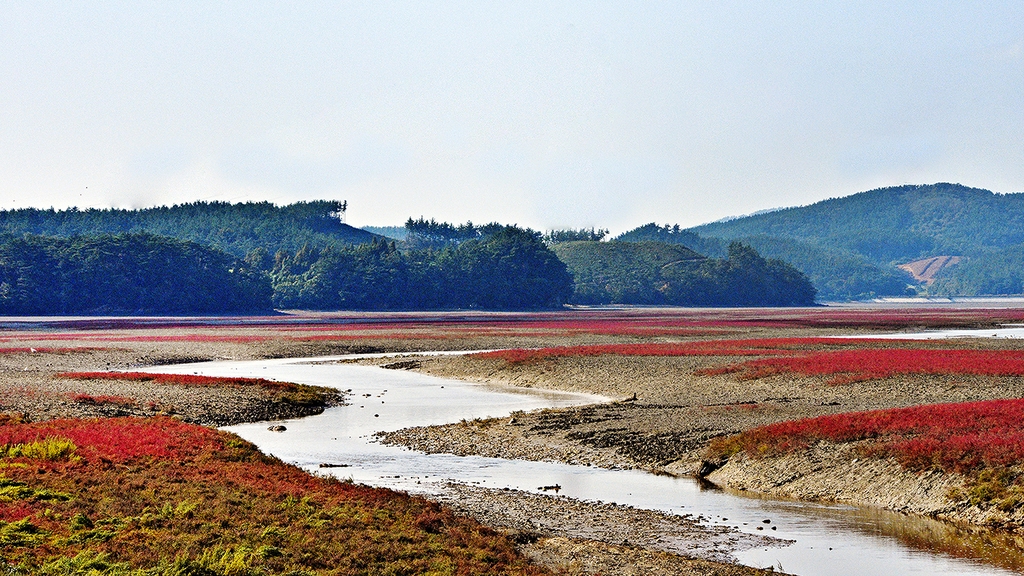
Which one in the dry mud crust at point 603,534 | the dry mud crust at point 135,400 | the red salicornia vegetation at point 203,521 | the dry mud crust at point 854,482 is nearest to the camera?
the red salicornia vegetation at point 203,521

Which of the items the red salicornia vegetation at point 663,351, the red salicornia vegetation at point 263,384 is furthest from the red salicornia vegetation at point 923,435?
the red salicornia vegetation at point 663,351

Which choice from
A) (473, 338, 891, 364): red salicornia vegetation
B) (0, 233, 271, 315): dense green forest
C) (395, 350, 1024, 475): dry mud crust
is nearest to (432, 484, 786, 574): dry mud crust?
(395, 350, 1024, 475): dry mud crust

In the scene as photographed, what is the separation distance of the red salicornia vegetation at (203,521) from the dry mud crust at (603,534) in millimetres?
947

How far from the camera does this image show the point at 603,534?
20594mm

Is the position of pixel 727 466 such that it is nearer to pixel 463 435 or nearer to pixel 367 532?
pixel 463 435

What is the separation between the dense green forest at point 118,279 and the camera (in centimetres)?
16538

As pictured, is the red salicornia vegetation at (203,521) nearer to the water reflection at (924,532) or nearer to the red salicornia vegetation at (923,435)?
the water reflection at (924,532)

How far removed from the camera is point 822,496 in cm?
2511

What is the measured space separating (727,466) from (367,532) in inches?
507

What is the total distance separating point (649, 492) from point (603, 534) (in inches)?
206

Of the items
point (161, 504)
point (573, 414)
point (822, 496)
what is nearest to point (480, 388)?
point (573, 414)

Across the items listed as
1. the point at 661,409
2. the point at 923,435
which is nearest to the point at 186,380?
the point at 661,409

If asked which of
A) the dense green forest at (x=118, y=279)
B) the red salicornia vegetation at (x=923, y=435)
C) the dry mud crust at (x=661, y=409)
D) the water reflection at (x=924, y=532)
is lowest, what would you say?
the water reflection at (x=924, y=532)

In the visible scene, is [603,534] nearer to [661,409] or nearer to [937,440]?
[937,440]
